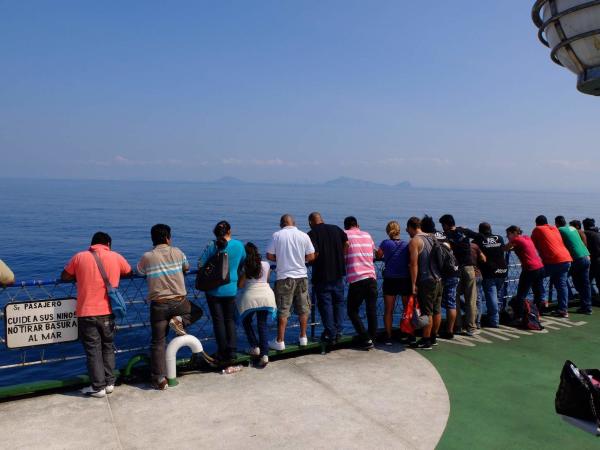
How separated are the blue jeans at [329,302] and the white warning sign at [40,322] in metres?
3.30

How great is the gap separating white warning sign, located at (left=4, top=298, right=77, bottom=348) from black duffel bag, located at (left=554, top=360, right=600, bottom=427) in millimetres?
5155

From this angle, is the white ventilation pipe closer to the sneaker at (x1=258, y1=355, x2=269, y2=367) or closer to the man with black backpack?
the sneaker at (x1=258, y1=355, x2=269, y2=367)

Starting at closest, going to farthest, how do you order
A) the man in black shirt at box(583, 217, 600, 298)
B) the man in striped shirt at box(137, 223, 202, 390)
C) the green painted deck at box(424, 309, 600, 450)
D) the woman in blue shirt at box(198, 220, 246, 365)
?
the green painted deck at box(424, 309, 600, 450)
the man in striped shirt at box(137, 223, 202, 390)
the woman in blue shirt at box(198, 220, 246, 365)
the man in black shirt at box(583, 217, 600, 298)

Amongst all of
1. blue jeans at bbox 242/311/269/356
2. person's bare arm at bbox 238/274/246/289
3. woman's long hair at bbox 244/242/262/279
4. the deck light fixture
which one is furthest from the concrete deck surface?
the deck light fixture

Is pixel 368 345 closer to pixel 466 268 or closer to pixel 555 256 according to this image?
pixel 466 268

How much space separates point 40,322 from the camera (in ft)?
17.2

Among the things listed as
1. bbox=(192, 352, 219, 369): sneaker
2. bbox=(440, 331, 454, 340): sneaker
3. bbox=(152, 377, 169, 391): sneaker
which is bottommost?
bbox=(440, 331, 454, 340): sneaker

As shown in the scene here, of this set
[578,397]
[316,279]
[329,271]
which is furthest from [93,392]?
[578,397]

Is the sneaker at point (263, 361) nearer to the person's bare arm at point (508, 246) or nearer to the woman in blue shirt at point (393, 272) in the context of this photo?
the woman in blue shirt at point (393, 272)

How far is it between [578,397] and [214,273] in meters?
4.04

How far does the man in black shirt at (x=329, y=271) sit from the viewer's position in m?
6.42

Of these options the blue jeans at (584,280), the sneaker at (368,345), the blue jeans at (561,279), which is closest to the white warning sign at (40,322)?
the sneaker at (368,345)

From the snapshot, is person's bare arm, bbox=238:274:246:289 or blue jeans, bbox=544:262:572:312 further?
blue jeans, bbox=544:262:572:312

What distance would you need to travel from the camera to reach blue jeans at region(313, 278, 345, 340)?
6.50m
